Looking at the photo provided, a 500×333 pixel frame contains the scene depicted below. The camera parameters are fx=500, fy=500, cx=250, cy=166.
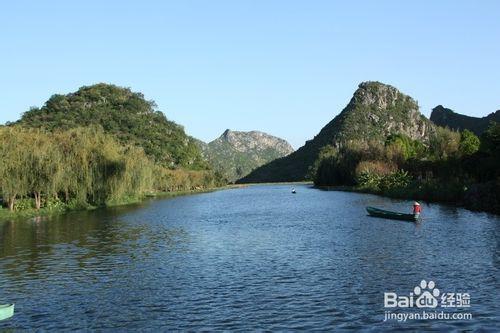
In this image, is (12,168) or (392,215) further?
(12,168)

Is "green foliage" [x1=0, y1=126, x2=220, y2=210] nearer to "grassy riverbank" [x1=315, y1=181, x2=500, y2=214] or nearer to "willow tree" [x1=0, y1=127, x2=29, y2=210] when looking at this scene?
"willow tree" [x1=0, y1=127, x2=29, y2=210]

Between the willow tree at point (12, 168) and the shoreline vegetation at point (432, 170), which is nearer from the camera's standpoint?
the willow tree at point (12, 168)

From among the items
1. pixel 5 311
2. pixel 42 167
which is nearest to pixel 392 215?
pixel 5 311

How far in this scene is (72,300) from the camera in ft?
69.3

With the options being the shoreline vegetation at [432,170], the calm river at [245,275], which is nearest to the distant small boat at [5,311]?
the calm river at [245,275]

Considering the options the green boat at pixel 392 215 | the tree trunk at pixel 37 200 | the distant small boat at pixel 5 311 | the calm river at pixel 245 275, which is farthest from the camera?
the tree trunk at pixel 37 200

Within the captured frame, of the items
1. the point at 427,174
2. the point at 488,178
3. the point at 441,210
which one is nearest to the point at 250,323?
the point at 441,210

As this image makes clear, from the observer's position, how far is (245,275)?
25156 millimetres

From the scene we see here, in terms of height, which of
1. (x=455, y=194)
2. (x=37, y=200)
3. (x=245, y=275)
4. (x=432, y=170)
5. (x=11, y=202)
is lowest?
(x=245, y=275)

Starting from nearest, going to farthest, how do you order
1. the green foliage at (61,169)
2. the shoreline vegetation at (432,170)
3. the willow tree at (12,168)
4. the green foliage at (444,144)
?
the willow tree at (12,168)
the green foliage at (61,169)
the shoreline vegetation at (432,170)
the green foliage at (444,144)

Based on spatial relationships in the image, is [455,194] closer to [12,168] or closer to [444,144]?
[444,144]

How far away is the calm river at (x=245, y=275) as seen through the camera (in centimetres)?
1800

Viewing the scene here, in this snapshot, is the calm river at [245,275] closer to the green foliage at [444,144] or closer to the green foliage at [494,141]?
the green foliage at [494,141]

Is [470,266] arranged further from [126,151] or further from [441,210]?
[126,151]
